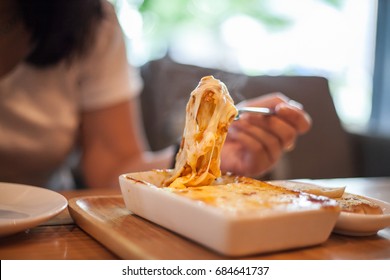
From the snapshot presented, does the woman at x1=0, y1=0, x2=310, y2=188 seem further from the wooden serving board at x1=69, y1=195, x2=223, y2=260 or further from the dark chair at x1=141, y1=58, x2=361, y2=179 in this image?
the dark chair at x1=141, y1=58, x2=361, y2=179

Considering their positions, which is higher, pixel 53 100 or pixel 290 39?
pixel 290 39

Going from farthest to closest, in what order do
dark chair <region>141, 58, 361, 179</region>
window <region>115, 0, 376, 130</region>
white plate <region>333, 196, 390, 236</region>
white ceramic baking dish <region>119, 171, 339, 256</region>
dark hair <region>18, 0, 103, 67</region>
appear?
window <region>115, 0, 376, 130</region>
dark chair <region>141, 58, 361, 179</region>
dark hair <region>18, 0, 103, 67</region>
white plate <region>333, 196, 390, 236</region>
white ceramic baking dish <region>119, 171, 339, 256</region>

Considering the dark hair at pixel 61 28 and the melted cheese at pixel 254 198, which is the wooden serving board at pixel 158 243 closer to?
the melted cheese at pixel 254 198

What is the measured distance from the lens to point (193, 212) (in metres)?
0.52

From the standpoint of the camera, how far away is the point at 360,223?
0.59 metres

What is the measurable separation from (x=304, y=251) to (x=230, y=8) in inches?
101

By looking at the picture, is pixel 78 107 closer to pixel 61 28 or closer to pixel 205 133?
pixel 61 28

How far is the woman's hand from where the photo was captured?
0.90 meters

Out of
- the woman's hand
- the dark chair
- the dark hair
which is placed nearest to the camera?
the woman's hand

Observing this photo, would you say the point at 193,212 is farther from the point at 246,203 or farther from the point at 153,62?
the point at 153,62

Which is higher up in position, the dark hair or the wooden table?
the dark hair

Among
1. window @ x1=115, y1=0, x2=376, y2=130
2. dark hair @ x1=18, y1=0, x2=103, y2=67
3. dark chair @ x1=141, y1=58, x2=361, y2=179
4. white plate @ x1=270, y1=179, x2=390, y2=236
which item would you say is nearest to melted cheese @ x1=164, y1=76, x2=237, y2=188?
white plate @ x1=270, y1=179, x2=390, y2=236

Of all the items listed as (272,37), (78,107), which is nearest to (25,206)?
(78,107)

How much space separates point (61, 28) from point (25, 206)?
1.95 ft
